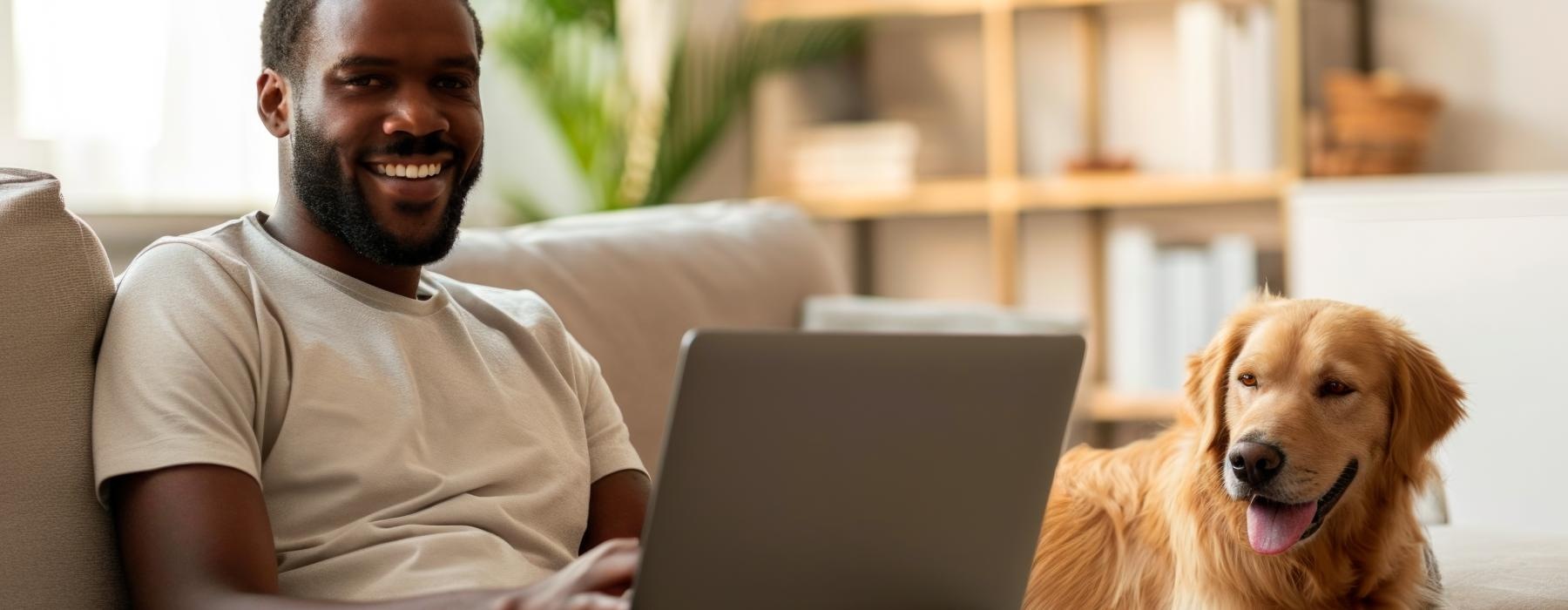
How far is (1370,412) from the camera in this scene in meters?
1.29

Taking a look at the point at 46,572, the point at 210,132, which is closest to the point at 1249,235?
the point at 210,132

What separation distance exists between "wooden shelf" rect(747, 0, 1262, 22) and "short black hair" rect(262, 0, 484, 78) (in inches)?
103

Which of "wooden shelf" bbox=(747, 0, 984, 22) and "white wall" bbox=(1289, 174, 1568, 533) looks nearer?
"white wall" bbox=(1289, 174, 1568, 533)

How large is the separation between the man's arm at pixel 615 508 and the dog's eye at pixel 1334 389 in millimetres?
623

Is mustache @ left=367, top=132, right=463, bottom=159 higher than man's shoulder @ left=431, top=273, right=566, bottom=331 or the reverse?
higher

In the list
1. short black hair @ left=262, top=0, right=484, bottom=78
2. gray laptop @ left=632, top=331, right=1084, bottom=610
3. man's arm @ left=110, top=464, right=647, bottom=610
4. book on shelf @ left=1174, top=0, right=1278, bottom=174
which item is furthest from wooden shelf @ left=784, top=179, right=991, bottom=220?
man's arm @ left=110, top=464, right=647, bottom=610

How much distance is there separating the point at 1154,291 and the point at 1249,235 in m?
0.32

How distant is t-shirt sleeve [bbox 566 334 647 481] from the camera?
153 centimetres

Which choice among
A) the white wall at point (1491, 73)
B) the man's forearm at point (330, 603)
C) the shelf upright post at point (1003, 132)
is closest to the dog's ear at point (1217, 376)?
the man's forearm at point (330, 603)

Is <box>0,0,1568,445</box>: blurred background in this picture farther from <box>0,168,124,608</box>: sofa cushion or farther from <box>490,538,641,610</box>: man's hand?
<box>490,538,641,610</box>: man's hand

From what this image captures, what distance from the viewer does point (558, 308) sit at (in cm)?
202

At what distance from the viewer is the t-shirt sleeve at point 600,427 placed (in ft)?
5.03

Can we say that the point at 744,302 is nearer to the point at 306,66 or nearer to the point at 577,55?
the point at 306,66

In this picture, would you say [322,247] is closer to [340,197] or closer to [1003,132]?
[340,197]
